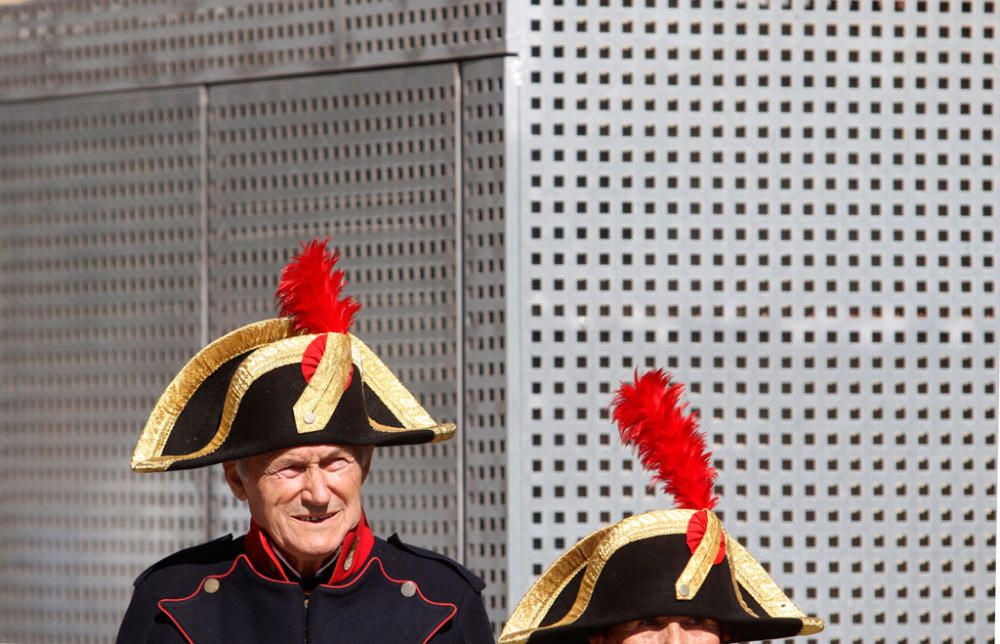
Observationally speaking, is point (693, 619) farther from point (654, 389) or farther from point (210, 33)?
point (210, 33)

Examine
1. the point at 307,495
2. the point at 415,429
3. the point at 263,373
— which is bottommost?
the point at 307,495

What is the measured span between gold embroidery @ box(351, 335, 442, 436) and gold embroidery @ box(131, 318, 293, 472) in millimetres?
160

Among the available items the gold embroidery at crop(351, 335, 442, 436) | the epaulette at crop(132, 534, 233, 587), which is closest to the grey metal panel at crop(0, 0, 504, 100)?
the gold embroidery at crop(351, 335, 442, 436)

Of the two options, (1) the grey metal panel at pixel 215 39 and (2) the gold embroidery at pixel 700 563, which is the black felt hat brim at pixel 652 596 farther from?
(1) the grey metal panel at pixel 215 39

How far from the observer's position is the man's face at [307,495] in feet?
11.0

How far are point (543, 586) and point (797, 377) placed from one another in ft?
9.19

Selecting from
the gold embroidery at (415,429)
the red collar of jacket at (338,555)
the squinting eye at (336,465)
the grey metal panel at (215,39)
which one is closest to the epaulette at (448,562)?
the red collar of jacket at (338,555)

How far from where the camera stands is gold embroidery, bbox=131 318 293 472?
3529 millimetres

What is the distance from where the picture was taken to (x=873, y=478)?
5.98 meters

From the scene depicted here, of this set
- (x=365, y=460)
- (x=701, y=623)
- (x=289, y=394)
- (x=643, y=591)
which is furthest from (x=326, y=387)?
(x=701, y=623)

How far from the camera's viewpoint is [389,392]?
3.59m

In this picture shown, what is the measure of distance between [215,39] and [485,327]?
1566 millimetres

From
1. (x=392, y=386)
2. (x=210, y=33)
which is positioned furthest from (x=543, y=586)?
(x=210, y=33)

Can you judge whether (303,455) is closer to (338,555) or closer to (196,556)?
(338,555)
